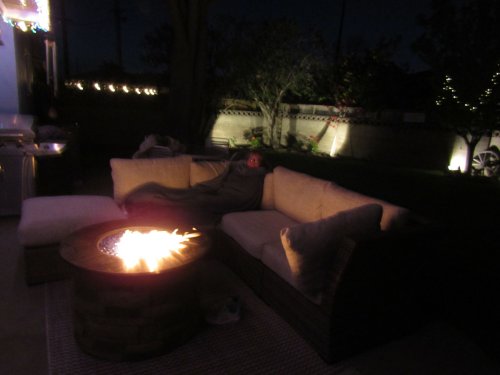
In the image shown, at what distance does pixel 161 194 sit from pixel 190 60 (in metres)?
3.55

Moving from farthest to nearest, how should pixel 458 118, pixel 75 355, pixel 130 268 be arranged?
pixel 458 118, pixel 75 355, pixel 130 268

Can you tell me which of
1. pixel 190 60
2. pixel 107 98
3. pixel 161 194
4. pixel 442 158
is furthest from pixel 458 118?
pixel 107 98

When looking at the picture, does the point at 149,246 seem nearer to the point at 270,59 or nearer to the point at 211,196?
the point at 211,196

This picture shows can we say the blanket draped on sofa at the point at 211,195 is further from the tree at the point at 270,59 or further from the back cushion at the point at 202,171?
the tree at the point at 270,59

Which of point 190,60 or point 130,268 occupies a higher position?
point 190,60

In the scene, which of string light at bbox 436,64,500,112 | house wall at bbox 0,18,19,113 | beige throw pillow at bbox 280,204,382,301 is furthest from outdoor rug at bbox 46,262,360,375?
string light at bbox 436,64,500,112

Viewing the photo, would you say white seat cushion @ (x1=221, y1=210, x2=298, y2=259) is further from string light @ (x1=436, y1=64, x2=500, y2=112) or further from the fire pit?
string light @ (x1=436, y1=64, x2=500, y2=112)

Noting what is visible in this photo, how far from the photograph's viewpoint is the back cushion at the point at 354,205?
2.23 metres

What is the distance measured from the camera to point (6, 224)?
3891mm

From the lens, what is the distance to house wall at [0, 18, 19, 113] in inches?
232

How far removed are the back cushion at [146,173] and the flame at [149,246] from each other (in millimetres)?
1193

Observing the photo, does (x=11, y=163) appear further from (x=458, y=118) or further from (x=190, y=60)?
(x=458, y=118)

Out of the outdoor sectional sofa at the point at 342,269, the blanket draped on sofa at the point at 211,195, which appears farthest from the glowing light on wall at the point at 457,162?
the outdoor sectional sofa at the point at 342,269

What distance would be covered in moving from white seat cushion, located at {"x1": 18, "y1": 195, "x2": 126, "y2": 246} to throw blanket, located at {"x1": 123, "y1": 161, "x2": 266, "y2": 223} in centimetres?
34
